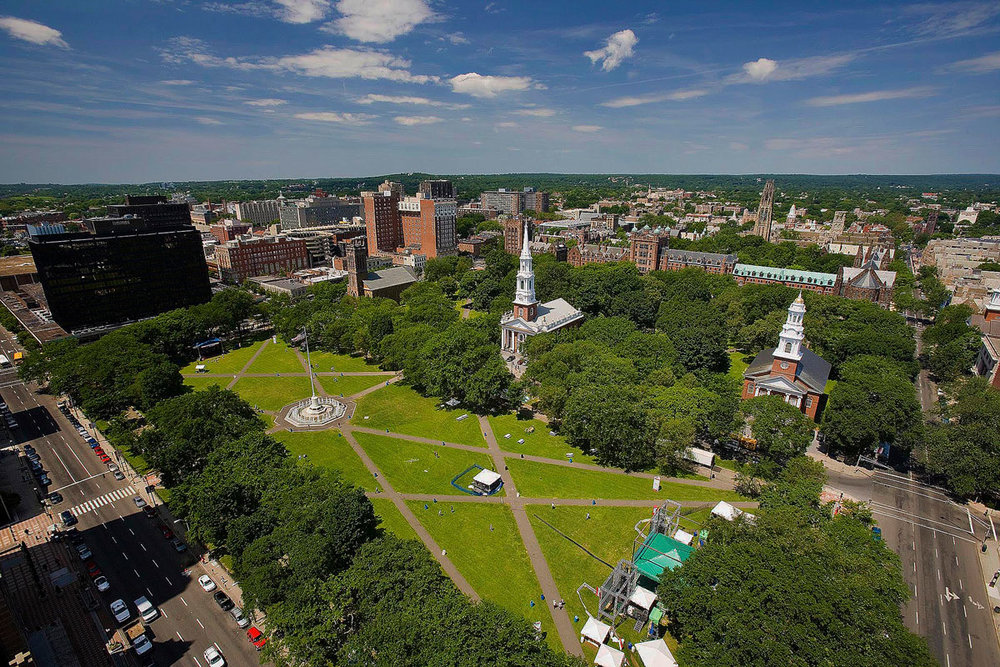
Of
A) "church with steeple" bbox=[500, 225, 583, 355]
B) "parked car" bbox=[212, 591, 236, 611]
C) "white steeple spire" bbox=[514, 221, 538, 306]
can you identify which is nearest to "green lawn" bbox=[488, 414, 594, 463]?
"church with steeple" bbox=[500, 225, 583, 355]

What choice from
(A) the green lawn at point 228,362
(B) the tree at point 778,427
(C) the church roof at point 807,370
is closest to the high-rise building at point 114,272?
(A) the green lawn at point 228,362

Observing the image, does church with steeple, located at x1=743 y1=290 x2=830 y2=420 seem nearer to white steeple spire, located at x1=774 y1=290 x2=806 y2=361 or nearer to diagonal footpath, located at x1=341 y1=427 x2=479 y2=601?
white steeple spire, located at x1=774 y1=290 x2=806 y2=361

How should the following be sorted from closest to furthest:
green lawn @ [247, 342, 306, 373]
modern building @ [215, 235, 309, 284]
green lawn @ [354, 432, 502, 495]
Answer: green lawn @ [354, 432, 502, 495] < green lawn @ [247, 342, 306, 373] < modern building @ [215, 235, 309, 284]

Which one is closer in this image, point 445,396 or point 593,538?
point 593,538

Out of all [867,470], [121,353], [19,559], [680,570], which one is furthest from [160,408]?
[867,470]

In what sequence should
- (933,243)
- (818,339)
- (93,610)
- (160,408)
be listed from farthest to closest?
(933,243)
(818,339)
(160,408)
(93,610)

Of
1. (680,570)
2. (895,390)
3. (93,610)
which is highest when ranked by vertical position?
(895,390)

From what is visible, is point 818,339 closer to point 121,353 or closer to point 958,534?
point 958,534
